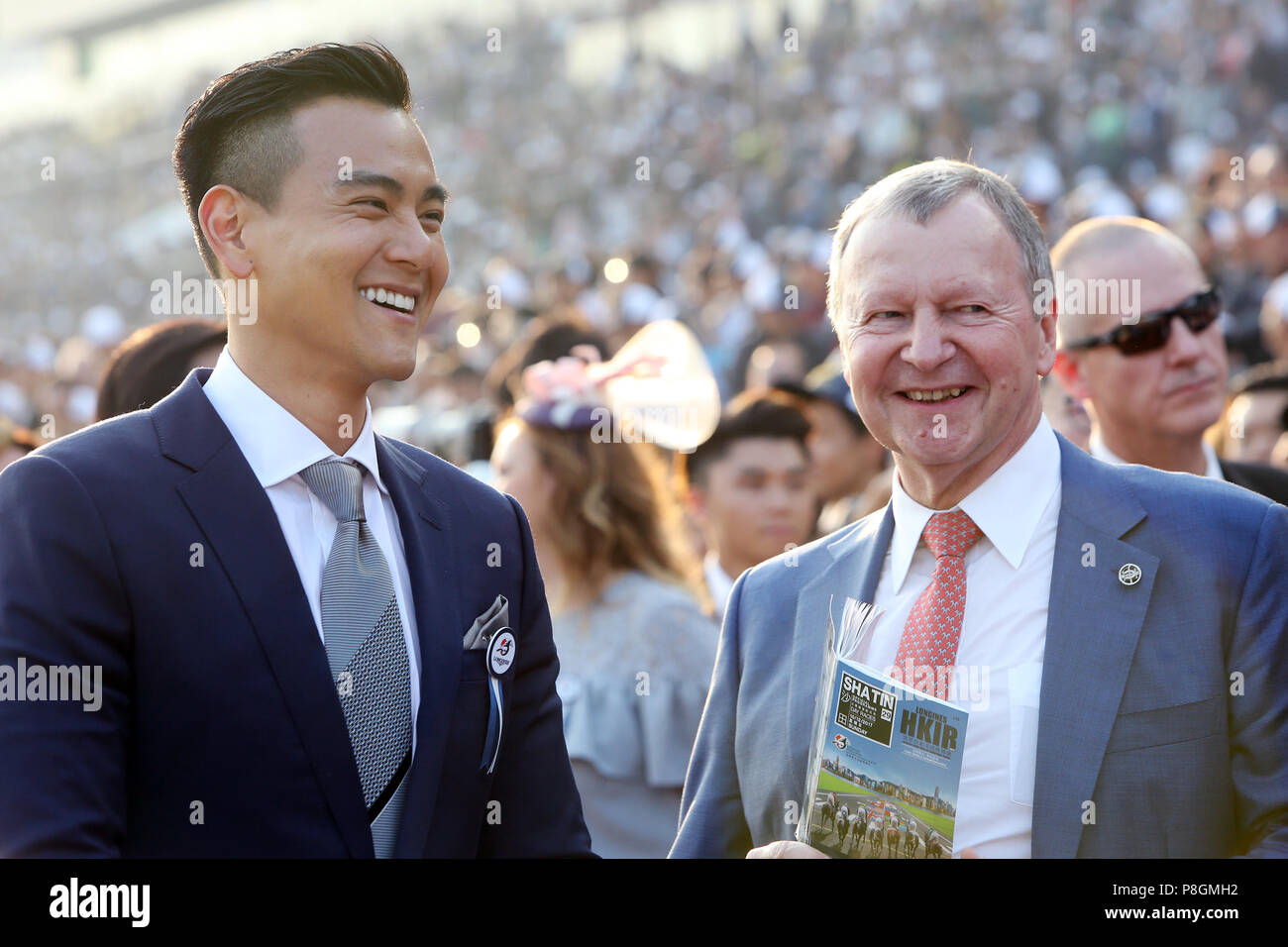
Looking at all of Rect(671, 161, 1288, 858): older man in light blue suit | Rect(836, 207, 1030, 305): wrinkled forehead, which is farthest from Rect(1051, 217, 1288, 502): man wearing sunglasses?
Rect(836, 207, 1030, 305): wrinkled forehead

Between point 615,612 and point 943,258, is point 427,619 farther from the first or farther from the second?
point 615,612

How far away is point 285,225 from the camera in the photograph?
2088mm

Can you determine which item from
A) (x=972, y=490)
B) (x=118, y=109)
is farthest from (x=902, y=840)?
(x=118, y=109)

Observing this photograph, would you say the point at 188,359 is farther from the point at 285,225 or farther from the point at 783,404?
the point at 783,404

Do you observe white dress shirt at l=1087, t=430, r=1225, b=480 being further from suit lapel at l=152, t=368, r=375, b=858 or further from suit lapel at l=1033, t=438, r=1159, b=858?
suit lapel at l=152, t=368, r=375, b=858

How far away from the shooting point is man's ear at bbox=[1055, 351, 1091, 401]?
357cm

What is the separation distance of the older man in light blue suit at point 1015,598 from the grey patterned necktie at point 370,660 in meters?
0.56

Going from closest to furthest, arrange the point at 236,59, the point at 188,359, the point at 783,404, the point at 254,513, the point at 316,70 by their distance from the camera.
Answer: the point at 254,513 → the point at 316,70 → the point at 188,359 → the point at 783,404 → the point at 236,59

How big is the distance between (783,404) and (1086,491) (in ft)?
7.89

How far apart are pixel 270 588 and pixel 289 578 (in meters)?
0.03

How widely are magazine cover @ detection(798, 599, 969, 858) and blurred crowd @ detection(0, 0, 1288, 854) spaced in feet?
3.20

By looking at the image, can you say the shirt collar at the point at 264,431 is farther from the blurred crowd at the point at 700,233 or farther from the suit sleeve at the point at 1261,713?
the suit sleeve at the point at 1261,713

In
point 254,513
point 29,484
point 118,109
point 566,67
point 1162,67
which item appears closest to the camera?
point 29,484

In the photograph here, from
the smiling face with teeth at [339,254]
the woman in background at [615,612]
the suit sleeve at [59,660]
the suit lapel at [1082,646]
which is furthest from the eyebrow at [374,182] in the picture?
the woman in background at [615,612]
